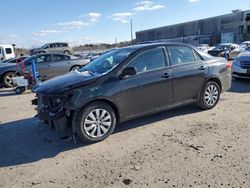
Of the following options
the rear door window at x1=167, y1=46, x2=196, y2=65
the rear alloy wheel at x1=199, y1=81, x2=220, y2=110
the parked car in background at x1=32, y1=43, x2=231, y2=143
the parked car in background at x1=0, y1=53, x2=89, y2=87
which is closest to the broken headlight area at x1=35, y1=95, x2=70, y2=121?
the parked car in background at x1=32, y1=43, x2=231, y2=143

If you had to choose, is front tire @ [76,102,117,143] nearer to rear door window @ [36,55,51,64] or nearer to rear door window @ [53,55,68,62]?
rear door window @ [36,55,51,64]

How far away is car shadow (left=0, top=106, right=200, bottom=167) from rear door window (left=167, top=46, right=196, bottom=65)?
120 cm

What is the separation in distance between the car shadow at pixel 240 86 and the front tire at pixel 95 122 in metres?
5.22

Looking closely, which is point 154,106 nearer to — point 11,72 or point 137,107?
point 137,107

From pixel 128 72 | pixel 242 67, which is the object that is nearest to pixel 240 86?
pixel 242 67

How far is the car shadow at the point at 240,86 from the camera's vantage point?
860cm

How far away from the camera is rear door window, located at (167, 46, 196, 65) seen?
5.76 m

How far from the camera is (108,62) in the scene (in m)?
5.53

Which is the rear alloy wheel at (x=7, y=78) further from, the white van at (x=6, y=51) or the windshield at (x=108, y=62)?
the white van at (x=6, y=51)

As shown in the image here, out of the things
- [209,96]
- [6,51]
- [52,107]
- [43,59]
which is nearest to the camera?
[52,107]

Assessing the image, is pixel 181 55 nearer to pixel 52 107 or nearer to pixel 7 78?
pixel 52 107

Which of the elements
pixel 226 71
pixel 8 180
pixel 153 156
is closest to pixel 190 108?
pixel 226 71

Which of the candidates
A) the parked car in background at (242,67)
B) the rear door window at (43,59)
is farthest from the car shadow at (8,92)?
the parked car in background at (242,67)

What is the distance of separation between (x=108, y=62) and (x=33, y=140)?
6.87 ft
